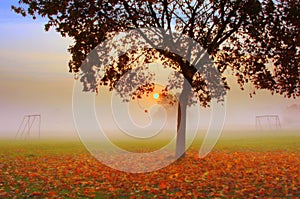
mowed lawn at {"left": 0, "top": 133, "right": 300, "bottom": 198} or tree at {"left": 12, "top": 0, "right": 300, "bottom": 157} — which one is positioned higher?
tree at {"left": 12, "top": 0, "right": 300, "bottom": 157}

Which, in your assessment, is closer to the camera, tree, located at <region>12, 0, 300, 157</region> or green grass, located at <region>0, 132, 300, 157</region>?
tree, located at <region>12, 0, 300, 157</region>

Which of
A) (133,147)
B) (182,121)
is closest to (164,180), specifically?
(182,121)

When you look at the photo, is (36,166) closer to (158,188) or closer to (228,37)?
(158,188)

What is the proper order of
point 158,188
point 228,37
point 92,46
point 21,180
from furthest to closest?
1. point 228,37
2. point 92,46
3. point 21,180
4. point 158,188

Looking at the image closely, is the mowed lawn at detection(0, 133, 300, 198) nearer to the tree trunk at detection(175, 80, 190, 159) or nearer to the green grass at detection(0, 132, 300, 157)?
the tree trunk at detection(175, 80, 190, 159)

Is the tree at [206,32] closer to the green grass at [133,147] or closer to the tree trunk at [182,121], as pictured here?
the tree trunk at [182,121]

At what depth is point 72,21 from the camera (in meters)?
19.3

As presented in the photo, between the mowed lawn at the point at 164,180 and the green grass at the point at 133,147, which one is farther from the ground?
the green grass at the point at 133,147

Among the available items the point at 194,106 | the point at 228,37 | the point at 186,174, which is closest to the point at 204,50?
the point at 228,37

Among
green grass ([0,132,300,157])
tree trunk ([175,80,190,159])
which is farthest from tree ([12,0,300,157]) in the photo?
green grass ([0,132,300,157])

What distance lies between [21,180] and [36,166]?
167 inches

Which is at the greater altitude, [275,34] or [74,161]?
[275,34]

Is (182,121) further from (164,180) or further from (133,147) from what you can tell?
(133,147)

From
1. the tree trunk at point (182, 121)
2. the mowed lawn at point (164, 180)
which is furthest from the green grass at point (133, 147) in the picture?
the mowed lawn at point (164, 180)
